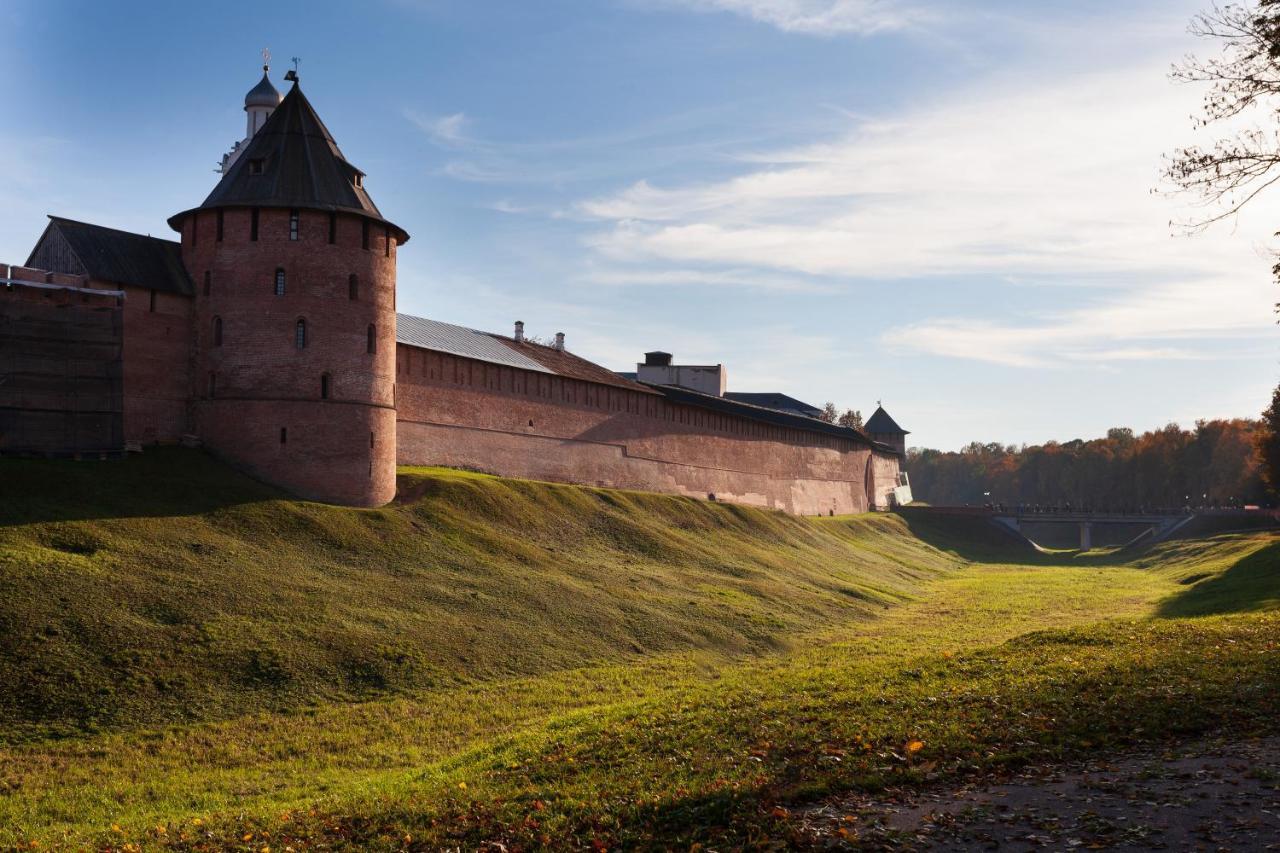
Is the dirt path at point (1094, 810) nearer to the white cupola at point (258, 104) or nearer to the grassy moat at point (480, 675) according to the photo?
the grassy moat at point (480, 675)

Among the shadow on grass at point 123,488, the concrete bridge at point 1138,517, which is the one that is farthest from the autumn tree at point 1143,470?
the shadow on grass at point 123,488

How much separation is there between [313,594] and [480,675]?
4304 mm

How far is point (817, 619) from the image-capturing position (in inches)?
1163

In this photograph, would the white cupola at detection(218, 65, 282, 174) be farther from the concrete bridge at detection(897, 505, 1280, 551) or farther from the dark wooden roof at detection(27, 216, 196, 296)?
the concrete bridge at detection(897, 505, 1280, 551)

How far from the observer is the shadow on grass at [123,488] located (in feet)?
77.3

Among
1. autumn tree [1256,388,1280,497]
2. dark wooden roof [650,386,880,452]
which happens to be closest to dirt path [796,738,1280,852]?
dark wooden roof [650,386,880,452]

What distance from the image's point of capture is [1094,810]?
30.4 ft

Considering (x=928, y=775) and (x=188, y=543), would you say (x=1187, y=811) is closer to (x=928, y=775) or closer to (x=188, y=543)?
(x=928, y=775)

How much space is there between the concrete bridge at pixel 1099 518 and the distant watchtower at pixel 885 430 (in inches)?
799

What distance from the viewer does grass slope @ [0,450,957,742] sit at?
1772 centimetres

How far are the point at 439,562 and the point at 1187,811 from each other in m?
20.2

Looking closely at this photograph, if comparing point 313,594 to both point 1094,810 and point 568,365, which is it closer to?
point 1094,810

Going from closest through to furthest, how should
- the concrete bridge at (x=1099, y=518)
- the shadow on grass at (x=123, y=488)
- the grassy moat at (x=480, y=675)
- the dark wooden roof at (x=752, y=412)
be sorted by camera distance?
the grassy moat at (x=480, y=675) → the shadow on grass at (x=123, y=488) → the dark wooden roof at (x=752, y=412) → the concrete bridge at (x=1099, y=518)

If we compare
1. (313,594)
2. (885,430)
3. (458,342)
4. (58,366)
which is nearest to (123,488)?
(58,366)
